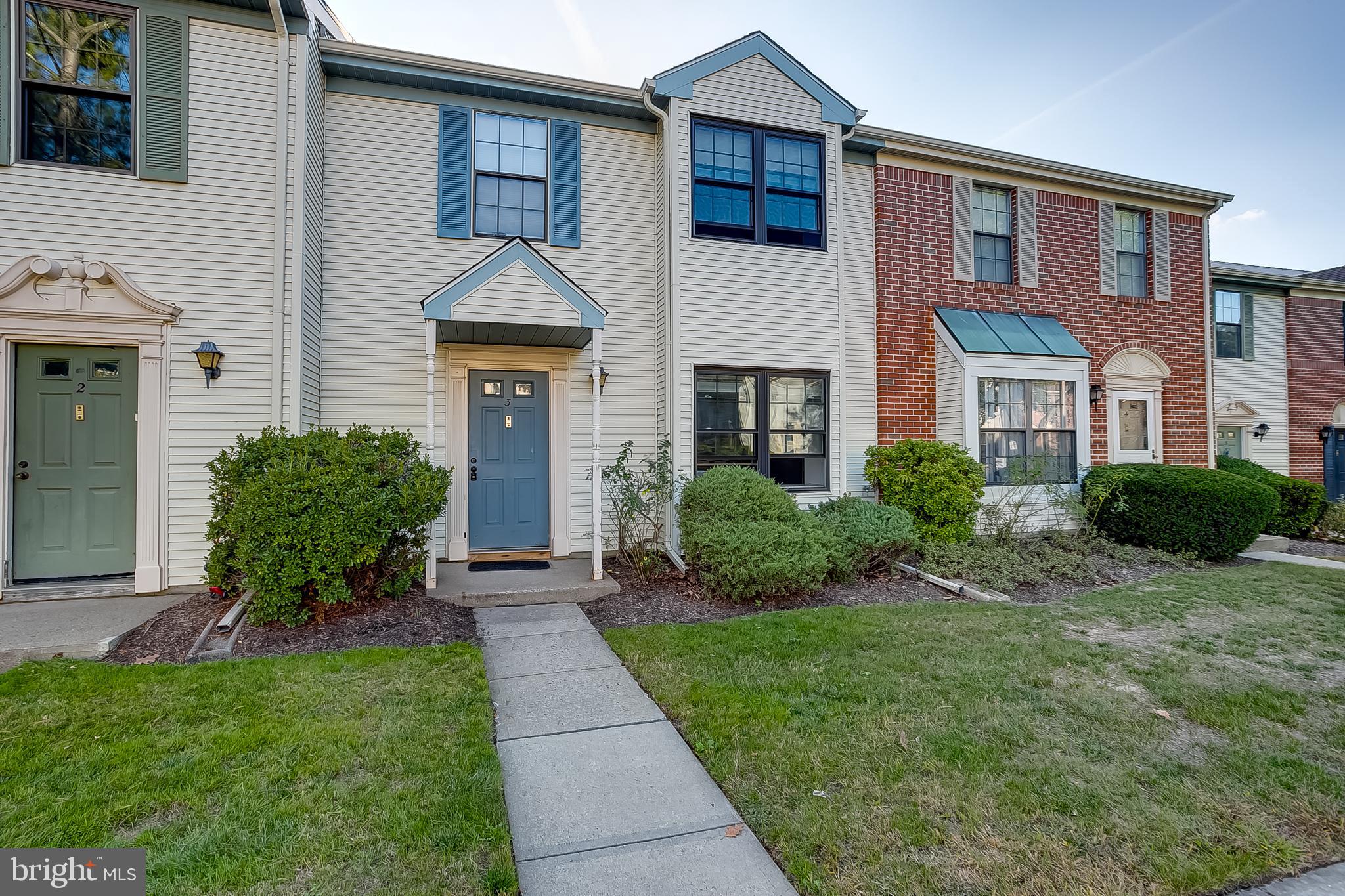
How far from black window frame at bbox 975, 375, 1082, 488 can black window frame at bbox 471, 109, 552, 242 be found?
20.2 feet

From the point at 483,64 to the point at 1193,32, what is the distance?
426 inches

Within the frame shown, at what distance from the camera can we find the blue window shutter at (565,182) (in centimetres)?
723

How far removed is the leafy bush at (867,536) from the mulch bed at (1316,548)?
21.0ft

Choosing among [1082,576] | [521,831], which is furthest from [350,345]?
[1082,576]

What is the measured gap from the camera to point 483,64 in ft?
22.3

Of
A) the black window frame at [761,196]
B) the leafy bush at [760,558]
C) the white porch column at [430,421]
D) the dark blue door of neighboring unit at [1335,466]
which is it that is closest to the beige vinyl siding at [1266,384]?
the dark blue door of neighboring unit at [1335,466]

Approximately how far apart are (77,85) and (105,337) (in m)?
2.34

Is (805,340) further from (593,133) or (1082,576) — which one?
(1082,576)

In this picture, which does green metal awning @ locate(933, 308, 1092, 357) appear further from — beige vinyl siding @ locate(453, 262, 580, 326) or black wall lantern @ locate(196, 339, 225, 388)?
black wall lantern @ locate(196, 339, 225, 388)

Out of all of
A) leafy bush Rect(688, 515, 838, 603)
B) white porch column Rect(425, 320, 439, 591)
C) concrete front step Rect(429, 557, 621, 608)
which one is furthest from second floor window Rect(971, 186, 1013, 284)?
white porch column Rect(425, 320, 439, 591)

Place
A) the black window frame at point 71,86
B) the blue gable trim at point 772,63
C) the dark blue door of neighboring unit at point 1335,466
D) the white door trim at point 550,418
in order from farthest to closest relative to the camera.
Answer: the dark blue door of neighboring unit at point 1335,466, the blue gable trim at point 772,63, the white door trim at point 550,418, the black window frame at point 71,86

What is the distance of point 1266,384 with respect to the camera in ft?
40.2

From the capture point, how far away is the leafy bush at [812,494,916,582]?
6.43m

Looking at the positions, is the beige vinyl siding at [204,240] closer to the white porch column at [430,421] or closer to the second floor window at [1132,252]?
the white porch column at [430,421]
